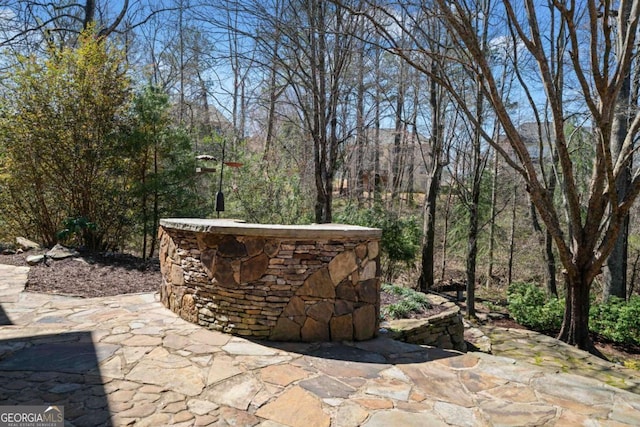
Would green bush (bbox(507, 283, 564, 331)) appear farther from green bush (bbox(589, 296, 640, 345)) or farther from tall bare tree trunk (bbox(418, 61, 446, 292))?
tall bare tree trunk (bbox(418, 61, 446, 292))

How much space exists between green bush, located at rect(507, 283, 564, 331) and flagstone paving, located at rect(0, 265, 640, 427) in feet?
8.30

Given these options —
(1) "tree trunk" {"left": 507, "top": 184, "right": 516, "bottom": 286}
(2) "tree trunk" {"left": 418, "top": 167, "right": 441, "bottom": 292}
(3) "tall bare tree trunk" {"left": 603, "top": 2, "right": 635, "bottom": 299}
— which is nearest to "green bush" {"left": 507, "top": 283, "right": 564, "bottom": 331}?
(3) "tall bare tree trunk" {"left": 603, "top": 2, "right": 635, "bottom": 299}

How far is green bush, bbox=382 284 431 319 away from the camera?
14.4 ft

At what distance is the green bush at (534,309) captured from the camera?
5.77 m

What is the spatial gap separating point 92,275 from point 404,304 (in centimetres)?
412

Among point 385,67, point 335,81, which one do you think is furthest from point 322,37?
point 385,67

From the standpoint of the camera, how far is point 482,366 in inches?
108

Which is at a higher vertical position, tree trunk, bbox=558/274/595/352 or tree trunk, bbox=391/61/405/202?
tree trunk, bbox=391/61/405/202

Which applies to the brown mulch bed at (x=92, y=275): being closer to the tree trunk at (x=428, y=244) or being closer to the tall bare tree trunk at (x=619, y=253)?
the tree trunk at (x=428, y=244)

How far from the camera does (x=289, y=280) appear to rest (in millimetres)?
2996

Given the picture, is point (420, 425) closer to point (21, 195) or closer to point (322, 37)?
point (322, 37)

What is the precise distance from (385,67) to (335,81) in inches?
139

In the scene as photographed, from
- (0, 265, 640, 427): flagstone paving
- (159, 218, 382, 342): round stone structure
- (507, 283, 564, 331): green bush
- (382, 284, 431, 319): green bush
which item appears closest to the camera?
(0, 265, 640, 427): flagstone paving

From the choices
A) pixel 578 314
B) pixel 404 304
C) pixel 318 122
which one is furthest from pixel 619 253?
pixel 318 122
